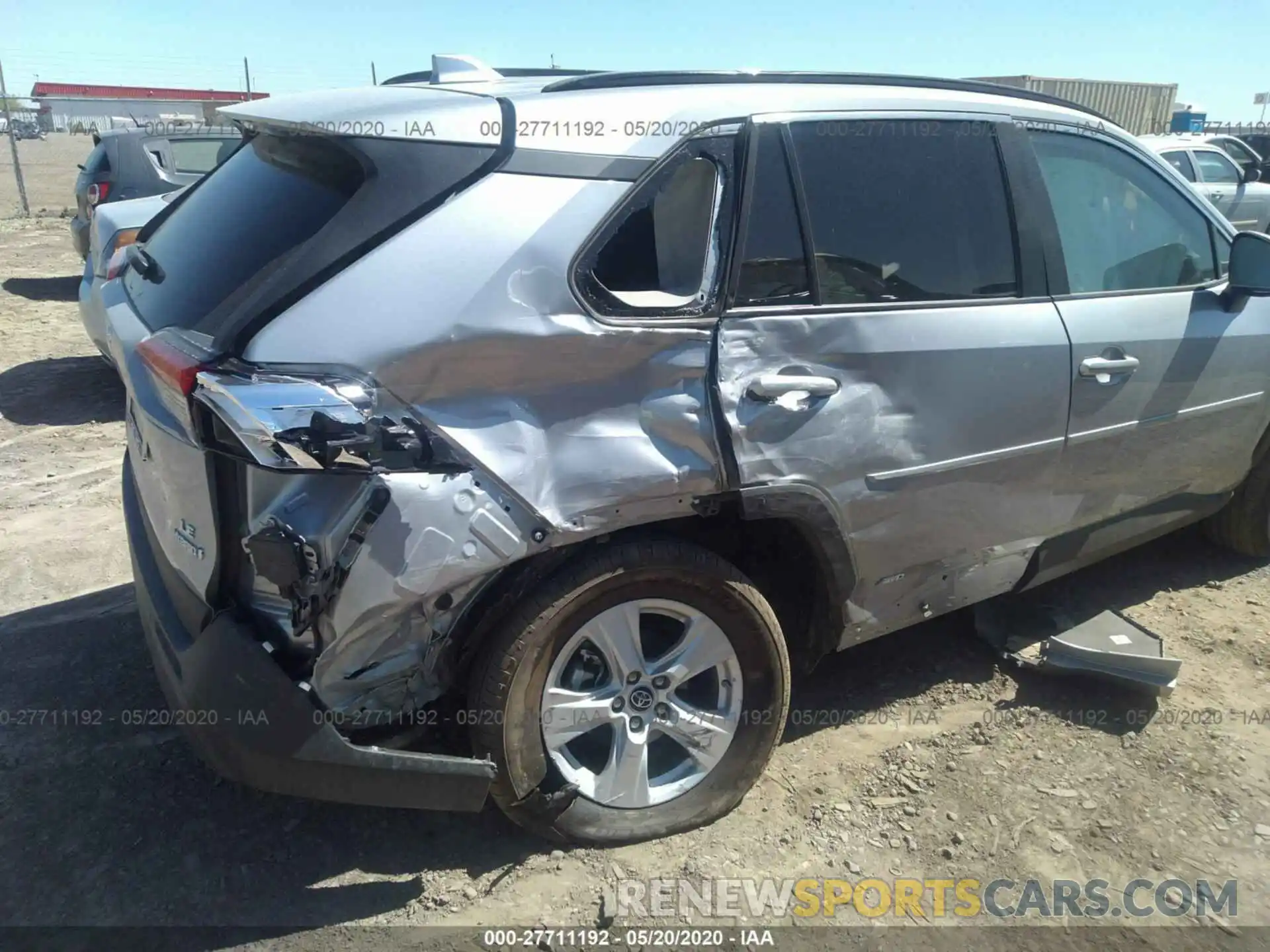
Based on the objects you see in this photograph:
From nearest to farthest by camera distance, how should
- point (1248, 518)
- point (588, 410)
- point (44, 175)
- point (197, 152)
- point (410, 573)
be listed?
1. point (410, 573)
2. point (588, 410)
3. point (1248, 518)
4. point (197, 152)
5. point (44, 175)

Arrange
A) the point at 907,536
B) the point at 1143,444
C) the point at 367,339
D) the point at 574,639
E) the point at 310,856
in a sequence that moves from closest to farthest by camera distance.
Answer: the point at 367,339
the point at 574,639
the point at 310,856
the point at 907,536
the point at 1143,444

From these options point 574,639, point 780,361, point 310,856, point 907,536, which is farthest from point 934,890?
point 310,856

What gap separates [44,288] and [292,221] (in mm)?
10088

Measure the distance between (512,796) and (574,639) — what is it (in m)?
0.45

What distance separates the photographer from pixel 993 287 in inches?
120

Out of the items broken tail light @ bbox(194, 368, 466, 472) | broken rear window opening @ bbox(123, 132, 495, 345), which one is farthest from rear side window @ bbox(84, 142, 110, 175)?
broken tail light @ bbox(194, 368, 466, 472)

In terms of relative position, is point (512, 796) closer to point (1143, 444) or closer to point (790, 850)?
point (790, 850)

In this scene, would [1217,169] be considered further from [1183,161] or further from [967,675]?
[967,675]

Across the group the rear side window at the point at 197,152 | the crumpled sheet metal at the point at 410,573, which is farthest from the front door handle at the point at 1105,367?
the rear side window at the point at 197,152

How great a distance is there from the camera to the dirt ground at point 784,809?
2537mm

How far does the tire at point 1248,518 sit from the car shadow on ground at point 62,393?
626 cm

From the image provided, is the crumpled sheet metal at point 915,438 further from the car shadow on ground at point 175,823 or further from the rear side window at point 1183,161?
the rear side window at point 1183,161

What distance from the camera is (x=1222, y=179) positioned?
1403cm

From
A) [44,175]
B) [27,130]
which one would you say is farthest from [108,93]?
[44,175]
